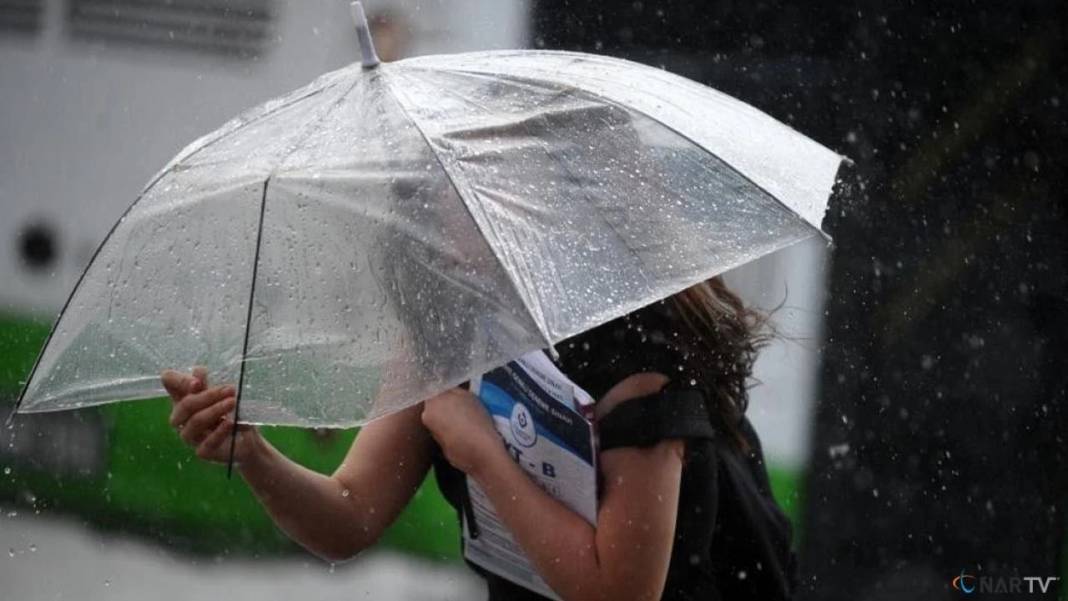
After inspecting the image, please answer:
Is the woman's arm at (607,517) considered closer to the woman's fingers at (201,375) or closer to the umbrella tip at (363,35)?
the woman's fingers at (201,375)

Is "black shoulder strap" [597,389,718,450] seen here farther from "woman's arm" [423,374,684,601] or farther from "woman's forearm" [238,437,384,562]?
"woman's forearm" [238,437,384,562]

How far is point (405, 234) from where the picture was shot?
2.19m

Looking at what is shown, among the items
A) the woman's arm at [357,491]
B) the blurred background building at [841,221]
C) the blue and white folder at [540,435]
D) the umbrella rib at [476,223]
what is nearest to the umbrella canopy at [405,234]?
the umbrella rib at [476,223]

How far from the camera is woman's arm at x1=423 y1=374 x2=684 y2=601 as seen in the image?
2146mm

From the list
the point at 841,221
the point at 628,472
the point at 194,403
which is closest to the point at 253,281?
the point at 194,403

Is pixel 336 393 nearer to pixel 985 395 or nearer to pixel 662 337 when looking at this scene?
pixel 662 337

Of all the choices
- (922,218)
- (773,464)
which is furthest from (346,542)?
(922,218)

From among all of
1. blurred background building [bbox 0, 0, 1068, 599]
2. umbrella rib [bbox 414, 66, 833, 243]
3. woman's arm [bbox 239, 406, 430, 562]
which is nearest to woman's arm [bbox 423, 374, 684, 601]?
woman's arm [bbox 239, 406, 430, 562]

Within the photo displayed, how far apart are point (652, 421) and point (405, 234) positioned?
39cm

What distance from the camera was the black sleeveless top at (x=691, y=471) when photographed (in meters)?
2.18

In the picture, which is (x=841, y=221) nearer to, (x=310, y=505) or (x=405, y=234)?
(x=310, y=505)

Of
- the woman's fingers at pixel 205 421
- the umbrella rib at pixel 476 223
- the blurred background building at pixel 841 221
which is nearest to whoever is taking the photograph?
the umbrella rib at pixel 476 223

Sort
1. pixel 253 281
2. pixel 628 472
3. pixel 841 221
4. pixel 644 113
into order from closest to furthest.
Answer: pixel 628 472, pixel 253 281, pixel 644 113, pixel 841 221

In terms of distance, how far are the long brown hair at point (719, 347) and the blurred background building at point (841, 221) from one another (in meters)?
A: 2.58
